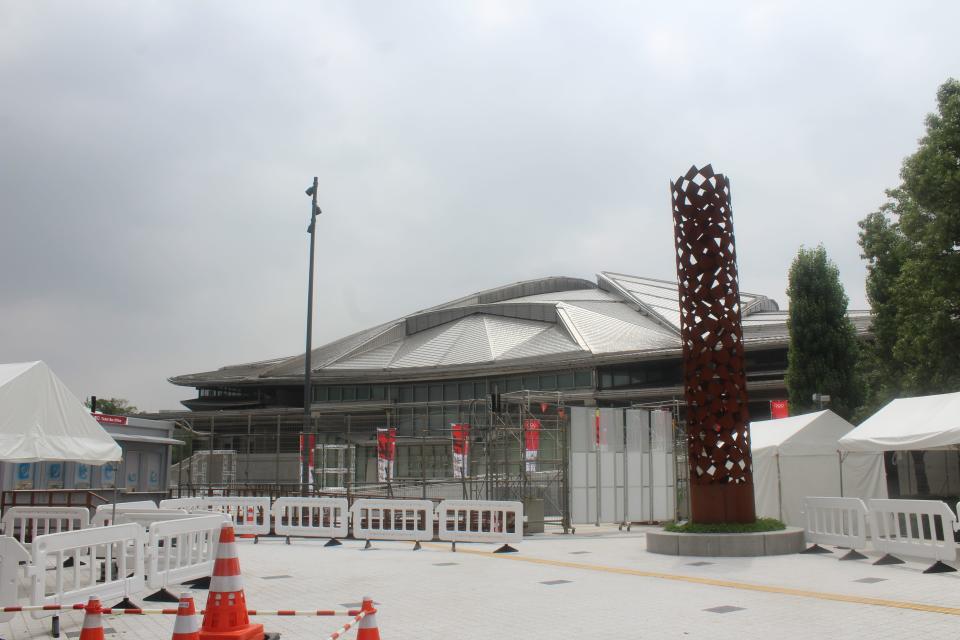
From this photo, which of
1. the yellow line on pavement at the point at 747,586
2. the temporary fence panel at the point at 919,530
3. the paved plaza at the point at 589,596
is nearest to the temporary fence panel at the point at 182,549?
the paved plaza at the point at 589,596

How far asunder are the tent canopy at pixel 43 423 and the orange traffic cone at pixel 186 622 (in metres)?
4.89

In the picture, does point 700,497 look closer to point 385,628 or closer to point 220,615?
point 385,628

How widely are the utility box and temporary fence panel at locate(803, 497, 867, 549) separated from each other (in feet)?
21.5

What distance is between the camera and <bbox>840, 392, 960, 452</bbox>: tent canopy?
50.3 ft

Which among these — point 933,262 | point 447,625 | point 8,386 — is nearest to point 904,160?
point 933,262

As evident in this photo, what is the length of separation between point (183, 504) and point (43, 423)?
718 cm

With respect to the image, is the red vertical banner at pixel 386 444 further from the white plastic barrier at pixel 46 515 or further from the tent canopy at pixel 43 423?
the tent canopy at pixel 43 423

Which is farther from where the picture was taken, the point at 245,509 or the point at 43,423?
the point at 245,509

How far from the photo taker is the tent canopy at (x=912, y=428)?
15.3m

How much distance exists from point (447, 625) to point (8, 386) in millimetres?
6134

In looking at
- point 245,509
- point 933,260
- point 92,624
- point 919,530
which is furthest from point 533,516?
point 933,260

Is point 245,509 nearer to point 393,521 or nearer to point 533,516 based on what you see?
point 393,521

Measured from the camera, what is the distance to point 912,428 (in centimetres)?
1614

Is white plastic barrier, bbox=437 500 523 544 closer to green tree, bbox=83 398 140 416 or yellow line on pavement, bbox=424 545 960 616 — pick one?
yellow line on pavement, bbox=424 545 960 616
